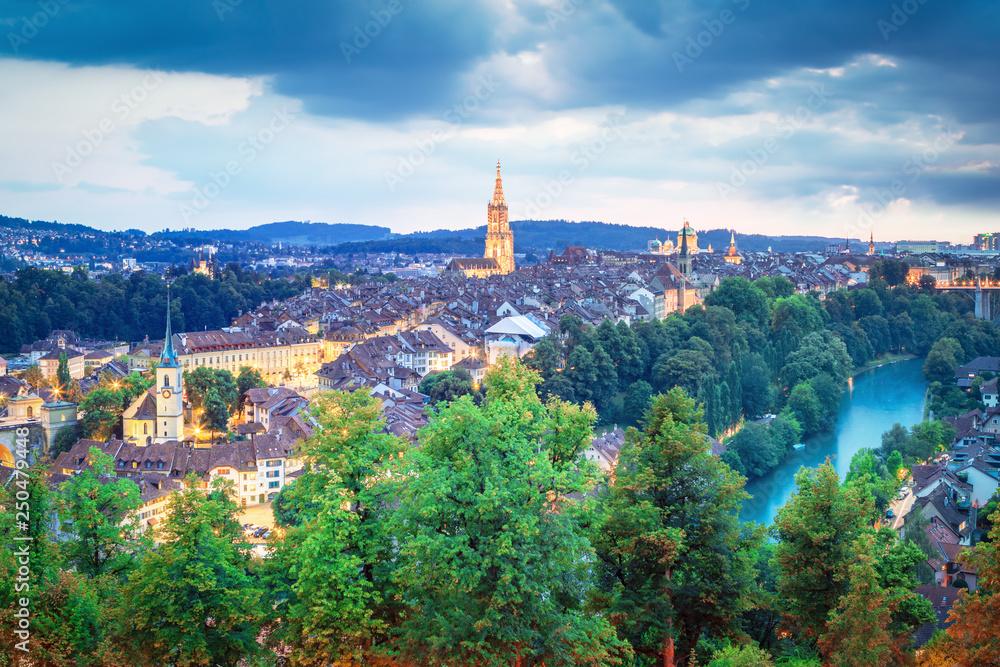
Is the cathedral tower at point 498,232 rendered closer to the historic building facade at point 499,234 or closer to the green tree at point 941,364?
the historic building facade at point 499,234

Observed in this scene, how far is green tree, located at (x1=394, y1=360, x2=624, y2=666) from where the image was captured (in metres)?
9.25

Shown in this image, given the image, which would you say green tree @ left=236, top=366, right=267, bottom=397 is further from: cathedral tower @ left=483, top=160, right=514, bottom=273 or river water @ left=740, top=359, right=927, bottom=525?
cathedral tower @ left=483, top=160, right=514, bottom=273

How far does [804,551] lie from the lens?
12.6 m

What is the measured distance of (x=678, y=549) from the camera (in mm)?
11422

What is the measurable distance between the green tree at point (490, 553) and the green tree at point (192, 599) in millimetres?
2105

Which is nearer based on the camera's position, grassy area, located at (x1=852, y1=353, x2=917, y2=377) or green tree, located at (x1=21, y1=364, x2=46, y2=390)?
green tree, located at (x1=21, y1=364, x2=46, y2=390)

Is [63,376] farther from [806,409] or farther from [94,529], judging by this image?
[806,409]

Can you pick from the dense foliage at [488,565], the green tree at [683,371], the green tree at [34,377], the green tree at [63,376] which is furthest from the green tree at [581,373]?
the green tree at [34,377]

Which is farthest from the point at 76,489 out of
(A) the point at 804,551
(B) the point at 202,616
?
(A) the point at 804,551

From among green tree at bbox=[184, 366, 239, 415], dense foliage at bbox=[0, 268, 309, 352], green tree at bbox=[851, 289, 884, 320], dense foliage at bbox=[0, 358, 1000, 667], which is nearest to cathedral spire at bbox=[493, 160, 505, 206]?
dense foliage at bbox=[0, 268, 309, 352]

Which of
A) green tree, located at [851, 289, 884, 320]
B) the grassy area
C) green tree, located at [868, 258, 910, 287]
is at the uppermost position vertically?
green tree, located at [868, 258, 910, 287]

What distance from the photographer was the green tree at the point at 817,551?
12.4 m

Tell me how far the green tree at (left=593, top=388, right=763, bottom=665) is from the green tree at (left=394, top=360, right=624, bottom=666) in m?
1.40

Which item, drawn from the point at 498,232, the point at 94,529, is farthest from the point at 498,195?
the point at 94,529
